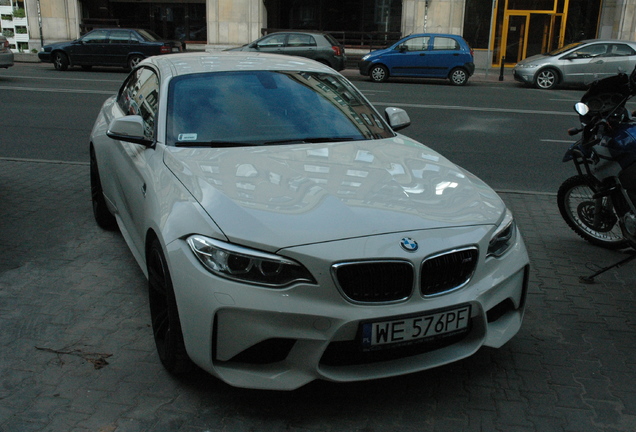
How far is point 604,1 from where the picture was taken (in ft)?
88.7

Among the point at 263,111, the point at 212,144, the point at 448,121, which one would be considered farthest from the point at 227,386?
Answer: the point at 448,121

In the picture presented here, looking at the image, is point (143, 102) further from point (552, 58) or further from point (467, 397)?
point (552, 58)

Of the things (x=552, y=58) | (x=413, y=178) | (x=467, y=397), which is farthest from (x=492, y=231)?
(x=552, y=58)

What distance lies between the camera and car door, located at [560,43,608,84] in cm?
2002

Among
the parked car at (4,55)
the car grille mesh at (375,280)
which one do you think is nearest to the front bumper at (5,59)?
the parked car at (4,55)

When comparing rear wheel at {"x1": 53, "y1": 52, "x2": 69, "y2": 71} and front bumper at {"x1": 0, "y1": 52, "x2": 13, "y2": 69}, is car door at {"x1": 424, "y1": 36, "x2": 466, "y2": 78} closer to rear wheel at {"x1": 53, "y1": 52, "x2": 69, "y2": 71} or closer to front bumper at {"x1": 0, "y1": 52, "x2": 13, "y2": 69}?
rear wheel at {"x1": 53, "y1": 52, "x2": 69, "y2": 71}

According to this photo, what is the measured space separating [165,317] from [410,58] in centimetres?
1868

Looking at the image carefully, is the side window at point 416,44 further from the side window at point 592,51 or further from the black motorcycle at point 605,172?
the black motorcycle at point 605,172

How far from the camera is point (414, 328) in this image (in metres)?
2.99

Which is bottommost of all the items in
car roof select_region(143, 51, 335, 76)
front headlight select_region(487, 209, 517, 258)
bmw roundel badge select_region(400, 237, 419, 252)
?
front headlight select_region(487, 209, 517, 258)

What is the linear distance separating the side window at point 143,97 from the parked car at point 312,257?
12.3 inches

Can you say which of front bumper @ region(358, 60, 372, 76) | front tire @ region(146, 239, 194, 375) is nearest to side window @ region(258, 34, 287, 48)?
front bumper @ region(358, 60, 372, 76)

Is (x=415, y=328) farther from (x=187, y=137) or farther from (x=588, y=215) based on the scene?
(x=588, y=215)

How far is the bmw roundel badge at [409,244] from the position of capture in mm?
2965
